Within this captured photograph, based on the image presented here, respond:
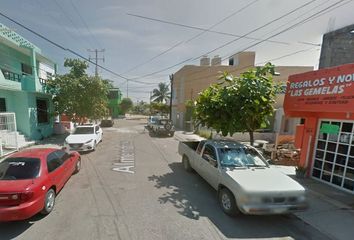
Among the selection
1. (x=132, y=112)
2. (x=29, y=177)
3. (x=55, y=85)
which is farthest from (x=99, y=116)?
(x=132, y=112)

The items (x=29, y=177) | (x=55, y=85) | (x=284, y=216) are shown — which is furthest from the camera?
(x=55, y=85)

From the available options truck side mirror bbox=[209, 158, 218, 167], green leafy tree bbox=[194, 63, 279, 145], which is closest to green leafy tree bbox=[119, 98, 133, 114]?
green leafy tree bbox=[194, 63, 279, 145]

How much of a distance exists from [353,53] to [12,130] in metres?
16.1

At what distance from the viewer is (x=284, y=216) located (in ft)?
16.6

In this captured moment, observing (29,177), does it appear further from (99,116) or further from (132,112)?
Answer: (132,112)

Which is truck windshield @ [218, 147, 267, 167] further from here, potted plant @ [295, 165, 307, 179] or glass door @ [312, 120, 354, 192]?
glass door @ [312, 120, 354, 192]

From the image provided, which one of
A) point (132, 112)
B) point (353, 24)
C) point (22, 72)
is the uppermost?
point (353, 24)

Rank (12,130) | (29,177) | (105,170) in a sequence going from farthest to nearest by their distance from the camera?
(12,130) < (105,170) < (29,177)

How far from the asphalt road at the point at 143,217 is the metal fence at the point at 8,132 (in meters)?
6.06

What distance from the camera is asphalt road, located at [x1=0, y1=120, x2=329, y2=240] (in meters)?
4.14

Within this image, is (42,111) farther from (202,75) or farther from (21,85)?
(202,75)

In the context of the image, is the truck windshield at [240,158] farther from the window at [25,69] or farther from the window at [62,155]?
the window at [25,69]

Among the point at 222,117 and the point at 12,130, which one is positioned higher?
the point at 222,117

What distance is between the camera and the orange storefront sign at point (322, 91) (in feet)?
19.6
